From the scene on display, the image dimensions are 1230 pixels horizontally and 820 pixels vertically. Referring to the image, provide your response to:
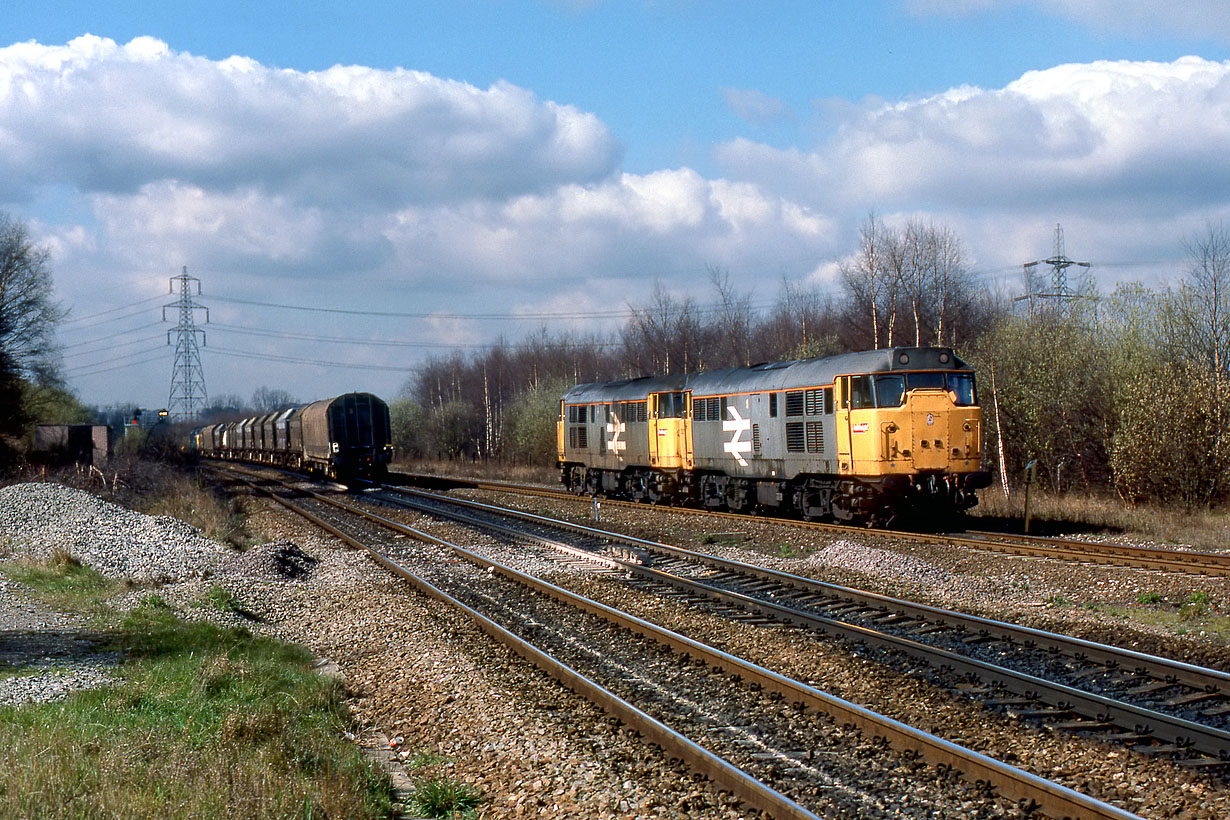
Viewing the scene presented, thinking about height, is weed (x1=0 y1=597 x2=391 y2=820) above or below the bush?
below

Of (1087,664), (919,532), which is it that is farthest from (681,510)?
(1087,664)

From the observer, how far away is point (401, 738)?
320 inches

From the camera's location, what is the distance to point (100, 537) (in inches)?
830

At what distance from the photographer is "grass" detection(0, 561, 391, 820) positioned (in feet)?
18.9

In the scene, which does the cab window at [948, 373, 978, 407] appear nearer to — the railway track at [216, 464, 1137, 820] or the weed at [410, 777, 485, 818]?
the railway track at [216, 464, 1137, 820]

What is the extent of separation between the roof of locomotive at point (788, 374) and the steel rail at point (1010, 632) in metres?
5.27

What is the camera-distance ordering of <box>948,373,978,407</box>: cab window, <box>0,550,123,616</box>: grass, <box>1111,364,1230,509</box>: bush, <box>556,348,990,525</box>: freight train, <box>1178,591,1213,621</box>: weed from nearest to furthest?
<box>1178,591,1213,621</box>: weed → <box>0,550,123,616</box>: grass → <box>556,348,990,525</box>: freight train → <box>948,373,978,407</box>: cab window → <box>1111,364,1230,509</box>: bush

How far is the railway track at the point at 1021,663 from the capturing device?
7086mm

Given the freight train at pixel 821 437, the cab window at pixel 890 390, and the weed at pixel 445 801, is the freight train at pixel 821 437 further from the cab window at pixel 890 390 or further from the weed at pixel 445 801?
the weed at pixel 445 801

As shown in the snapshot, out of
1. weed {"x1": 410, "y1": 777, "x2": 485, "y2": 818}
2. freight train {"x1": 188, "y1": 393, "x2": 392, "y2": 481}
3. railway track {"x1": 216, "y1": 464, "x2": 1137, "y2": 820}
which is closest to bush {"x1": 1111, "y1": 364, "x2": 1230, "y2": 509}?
railway track {"x1": 216, "y1": 464, "x2": 1137, "y2": 820}

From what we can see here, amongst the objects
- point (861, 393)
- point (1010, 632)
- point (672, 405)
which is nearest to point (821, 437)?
point (861, 393)

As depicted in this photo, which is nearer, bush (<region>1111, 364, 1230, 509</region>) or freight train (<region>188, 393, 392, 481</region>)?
bush (<region>1111, 364, 1230, 509</region>)

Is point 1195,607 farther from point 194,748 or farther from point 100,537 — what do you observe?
point 100,537

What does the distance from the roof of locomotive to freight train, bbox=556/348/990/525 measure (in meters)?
0.03
